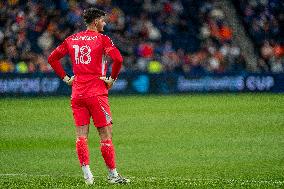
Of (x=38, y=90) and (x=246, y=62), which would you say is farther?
(x=246, y=62)

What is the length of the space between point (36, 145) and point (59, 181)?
6.04 metres

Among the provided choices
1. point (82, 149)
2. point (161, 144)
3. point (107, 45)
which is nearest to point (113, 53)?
point (107, 45)

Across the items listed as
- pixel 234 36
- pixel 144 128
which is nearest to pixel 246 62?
pixel 234 36

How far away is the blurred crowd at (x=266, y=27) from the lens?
3625 centimetres

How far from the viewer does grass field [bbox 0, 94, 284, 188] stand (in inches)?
499

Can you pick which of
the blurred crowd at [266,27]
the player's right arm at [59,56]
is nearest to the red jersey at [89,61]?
the player's right arm at [59,56]

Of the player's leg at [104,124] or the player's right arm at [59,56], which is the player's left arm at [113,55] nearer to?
the player's leg at [104,124]

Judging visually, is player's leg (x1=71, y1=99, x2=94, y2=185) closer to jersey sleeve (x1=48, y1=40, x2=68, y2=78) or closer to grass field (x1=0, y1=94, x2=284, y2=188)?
grass field (x1=0, y1=94, x2=284, y2=188)

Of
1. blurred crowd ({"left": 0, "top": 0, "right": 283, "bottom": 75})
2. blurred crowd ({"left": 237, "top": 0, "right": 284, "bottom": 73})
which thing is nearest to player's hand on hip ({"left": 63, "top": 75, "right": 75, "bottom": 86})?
blurred crowd ({"left": 0, "top": 0, "right": 283, "bottom": 75})

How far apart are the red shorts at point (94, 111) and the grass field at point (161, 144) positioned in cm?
83

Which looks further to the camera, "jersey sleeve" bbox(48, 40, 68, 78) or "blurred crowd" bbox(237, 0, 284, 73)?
"blurred crowd" bbox(237, 0, 284, 73)

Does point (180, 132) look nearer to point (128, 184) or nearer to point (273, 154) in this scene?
point (273, 154)

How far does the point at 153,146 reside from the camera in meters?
17.7

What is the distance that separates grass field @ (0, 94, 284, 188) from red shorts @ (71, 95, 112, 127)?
0.83 m
